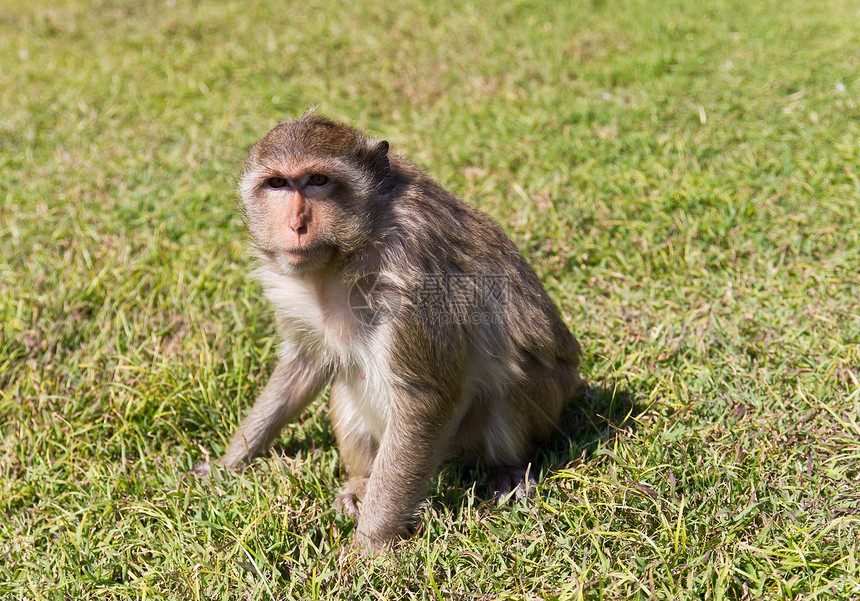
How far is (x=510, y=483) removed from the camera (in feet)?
10.6

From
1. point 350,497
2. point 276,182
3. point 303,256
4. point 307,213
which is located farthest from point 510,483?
point 276,182

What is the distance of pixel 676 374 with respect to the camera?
3664mm

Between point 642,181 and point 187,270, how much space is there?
3.06 m

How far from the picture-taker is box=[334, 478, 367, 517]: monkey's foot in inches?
127

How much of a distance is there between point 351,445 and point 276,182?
1.28 m

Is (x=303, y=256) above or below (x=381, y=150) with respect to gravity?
below

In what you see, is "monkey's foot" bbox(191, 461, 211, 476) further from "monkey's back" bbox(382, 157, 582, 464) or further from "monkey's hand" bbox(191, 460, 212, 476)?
"monkey's back" bbox(382, 157, 582, 464)

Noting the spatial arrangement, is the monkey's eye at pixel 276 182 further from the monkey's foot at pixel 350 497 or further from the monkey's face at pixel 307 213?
the monkey's foot at pixel 350 497

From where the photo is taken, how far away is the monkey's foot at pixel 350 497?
3225 mm

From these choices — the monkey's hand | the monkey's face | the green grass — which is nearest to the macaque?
the monkey's face

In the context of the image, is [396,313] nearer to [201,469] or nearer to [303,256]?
[303,256]

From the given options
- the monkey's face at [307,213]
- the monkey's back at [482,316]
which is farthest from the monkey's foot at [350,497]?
the monkey's face at [307,213]

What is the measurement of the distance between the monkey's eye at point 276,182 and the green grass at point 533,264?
1340 millimetres

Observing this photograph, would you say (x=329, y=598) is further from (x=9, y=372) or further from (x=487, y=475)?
(x=9, y=372)
